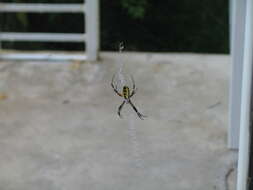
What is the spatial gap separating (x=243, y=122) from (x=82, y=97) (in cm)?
162

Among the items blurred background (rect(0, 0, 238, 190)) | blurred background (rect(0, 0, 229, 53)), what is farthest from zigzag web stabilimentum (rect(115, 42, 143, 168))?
blurred background (rect(0, 0, 229, 53))

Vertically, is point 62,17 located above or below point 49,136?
above

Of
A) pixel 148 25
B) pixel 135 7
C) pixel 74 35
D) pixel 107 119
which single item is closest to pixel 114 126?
pixel 107 119

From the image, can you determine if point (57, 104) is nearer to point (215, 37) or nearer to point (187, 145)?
point (187, 145)

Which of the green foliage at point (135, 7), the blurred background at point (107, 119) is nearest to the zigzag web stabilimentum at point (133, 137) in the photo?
the blurred background at point (107, 119)

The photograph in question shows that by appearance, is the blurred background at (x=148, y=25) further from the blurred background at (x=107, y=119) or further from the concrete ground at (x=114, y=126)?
the concrete ground at (x=114, y=126)

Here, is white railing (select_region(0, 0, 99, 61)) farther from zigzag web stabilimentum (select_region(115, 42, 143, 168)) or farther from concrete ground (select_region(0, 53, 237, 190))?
zigzag web stabilimentum (select_region(115, 42, 143, 168))

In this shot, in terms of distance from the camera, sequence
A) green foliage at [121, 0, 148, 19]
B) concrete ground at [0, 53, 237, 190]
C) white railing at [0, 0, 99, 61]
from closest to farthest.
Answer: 1. concrete ground at [0, 53, 237, 190]
2. white railing at [0, 0, 99, 61]
3. green foliage at [121, 0, 148, 19]

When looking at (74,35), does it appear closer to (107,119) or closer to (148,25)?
(107,119)

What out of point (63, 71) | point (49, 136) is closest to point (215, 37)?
point (63, 71)

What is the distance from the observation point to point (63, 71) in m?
4.05

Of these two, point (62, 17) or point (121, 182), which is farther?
point (62, 17)

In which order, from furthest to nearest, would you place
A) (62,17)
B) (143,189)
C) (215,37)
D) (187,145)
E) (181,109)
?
(215,37) < (62,17) < (181,109) < (187,145) < (143,189)

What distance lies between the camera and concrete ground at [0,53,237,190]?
2746 mm
